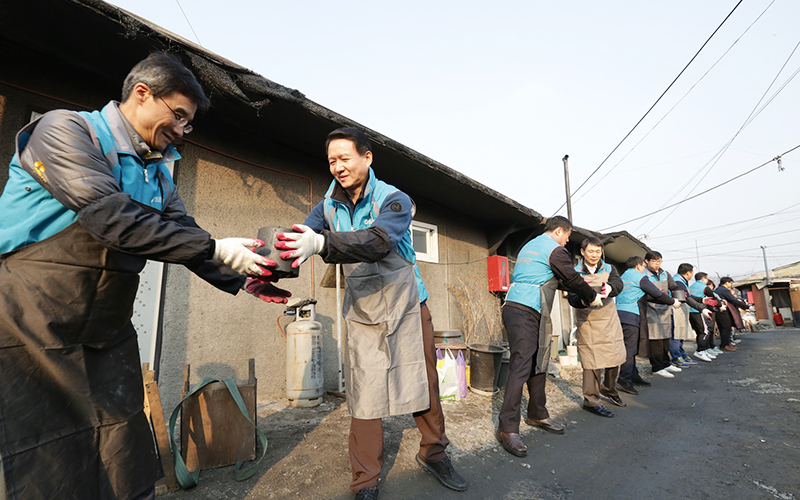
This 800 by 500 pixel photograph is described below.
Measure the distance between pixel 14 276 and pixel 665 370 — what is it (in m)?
9.10

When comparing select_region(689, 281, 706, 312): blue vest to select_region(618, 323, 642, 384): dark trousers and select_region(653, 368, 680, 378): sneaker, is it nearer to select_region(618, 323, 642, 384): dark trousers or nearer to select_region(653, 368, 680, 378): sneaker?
select_region(653, 368, 680, 378): sneaker

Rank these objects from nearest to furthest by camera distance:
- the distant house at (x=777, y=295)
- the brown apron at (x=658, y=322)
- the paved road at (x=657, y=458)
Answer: the paved road at (x=657, y=458), the brown apron at (x=658, y=322), the distant house at (x=777, y=295)

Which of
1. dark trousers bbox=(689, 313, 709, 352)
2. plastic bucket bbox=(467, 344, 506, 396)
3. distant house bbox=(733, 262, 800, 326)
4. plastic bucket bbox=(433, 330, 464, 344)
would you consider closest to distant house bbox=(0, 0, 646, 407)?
plastic bucket bbox=(433, 330, 464, 344)

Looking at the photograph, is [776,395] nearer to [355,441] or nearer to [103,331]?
[355,441]

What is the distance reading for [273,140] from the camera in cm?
500

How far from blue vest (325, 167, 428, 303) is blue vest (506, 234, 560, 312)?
161 centimetres

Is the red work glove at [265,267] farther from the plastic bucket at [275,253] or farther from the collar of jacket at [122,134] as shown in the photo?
the collar of jacket at [122,134]

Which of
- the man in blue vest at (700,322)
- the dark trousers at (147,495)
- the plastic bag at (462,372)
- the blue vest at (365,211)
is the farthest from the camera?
the man in blue vest at (700,322)

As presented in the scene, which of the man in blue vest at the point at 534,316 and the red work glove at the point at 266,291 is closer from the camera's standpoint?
the red work glove at the point at 266,291

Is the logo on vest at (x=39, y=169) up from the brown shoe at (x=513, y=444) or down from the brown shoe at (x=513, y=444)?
up

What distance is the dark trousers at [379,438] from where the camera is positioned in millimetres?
2188

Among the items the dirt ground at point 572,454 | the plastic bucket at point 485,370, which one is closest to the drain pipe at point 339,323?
the dirt ground at point 572,454

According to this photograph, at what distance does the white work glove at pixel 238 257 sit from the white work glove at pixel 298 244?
120 millimetres

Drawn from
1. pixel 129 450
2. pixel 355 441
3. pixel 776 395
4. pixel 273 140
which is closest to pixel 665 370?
pixel 776 395
